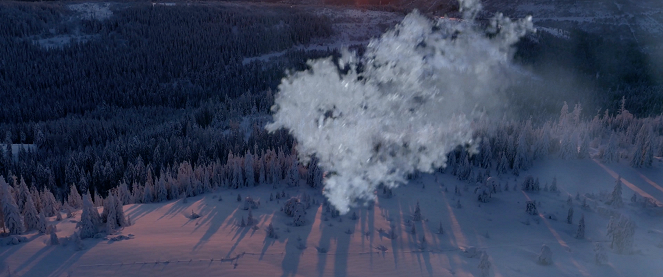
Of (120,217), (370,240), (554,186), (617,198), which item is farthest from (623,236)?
(120,217)

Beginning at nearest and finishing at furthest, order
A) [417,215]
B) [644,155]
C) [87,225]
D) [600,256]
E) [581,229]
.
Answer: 1. [600,256]
2. [87,225]
3. [581,229]
4. [417,215]
5. [644,155]

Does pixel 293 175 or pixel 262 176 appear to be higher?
pixel 293 175

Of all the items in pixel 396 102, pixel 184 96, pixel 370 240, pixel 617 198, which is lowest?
pixel 184 96

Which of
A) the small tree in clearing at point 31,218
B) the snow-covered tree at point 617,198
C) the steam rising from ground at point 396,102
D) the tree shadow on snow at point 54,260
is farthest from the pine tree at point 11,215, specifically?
the snow-covered tree at point 617,198

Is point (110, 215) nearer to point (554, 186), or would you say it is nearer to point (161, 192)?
point (161, 192)

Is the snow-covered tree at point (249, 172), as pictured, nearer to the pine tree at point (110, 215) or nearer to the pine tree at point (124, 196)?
the pine tree at point (124, 196)

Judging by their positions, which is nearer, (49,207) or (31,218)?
(31,218)

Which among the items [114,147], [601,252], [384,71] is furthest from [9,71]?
[601,252]
